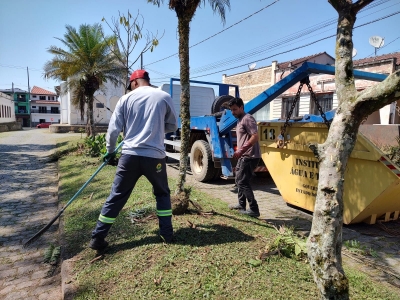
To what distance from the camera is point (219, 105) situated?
8.22m

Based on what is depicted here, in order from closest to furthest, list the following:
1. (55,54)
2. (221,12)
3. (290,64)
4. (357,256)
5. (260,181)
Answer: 1. (357,256)
2. (221,12)
3. (260,181)
4. (55,54)
5. (290,64)

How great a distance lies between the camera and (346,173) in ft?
14.6

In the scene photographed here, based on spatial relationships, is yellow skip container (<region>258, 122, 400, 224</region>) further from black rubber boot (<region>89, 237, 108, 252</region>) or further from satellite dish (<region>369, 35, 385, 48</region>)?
satellite dish (<region>369, 35, 385, 48</region>)

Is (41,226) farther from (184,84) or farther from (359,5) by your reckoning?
(359,5)

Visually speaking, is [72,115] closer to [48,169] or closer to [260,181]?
[48,169]

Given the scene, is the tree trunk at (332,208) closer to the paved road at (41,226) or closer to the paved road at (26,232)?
the paved road at (41,226)

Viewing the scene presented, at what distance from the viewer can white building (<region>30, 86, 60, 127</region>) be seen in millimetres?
68375

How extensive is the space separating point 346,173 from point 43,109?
244 feet

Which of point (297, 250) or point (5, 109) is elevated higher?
point (5, 109)

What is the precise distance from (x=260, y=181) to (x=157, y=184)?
4.82 m

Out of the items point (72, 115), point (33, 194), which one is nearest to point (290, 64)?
point (33, 194)

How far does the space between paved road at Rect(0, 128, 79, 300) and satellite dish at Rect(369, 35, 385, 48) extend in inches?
604

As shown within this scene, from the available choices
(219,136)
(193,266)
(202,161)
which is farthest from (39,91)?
(193,266)

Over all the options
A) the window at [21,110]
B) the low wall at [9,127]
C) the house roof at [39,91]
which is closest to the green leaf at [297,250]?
the low wall at [9,127]
